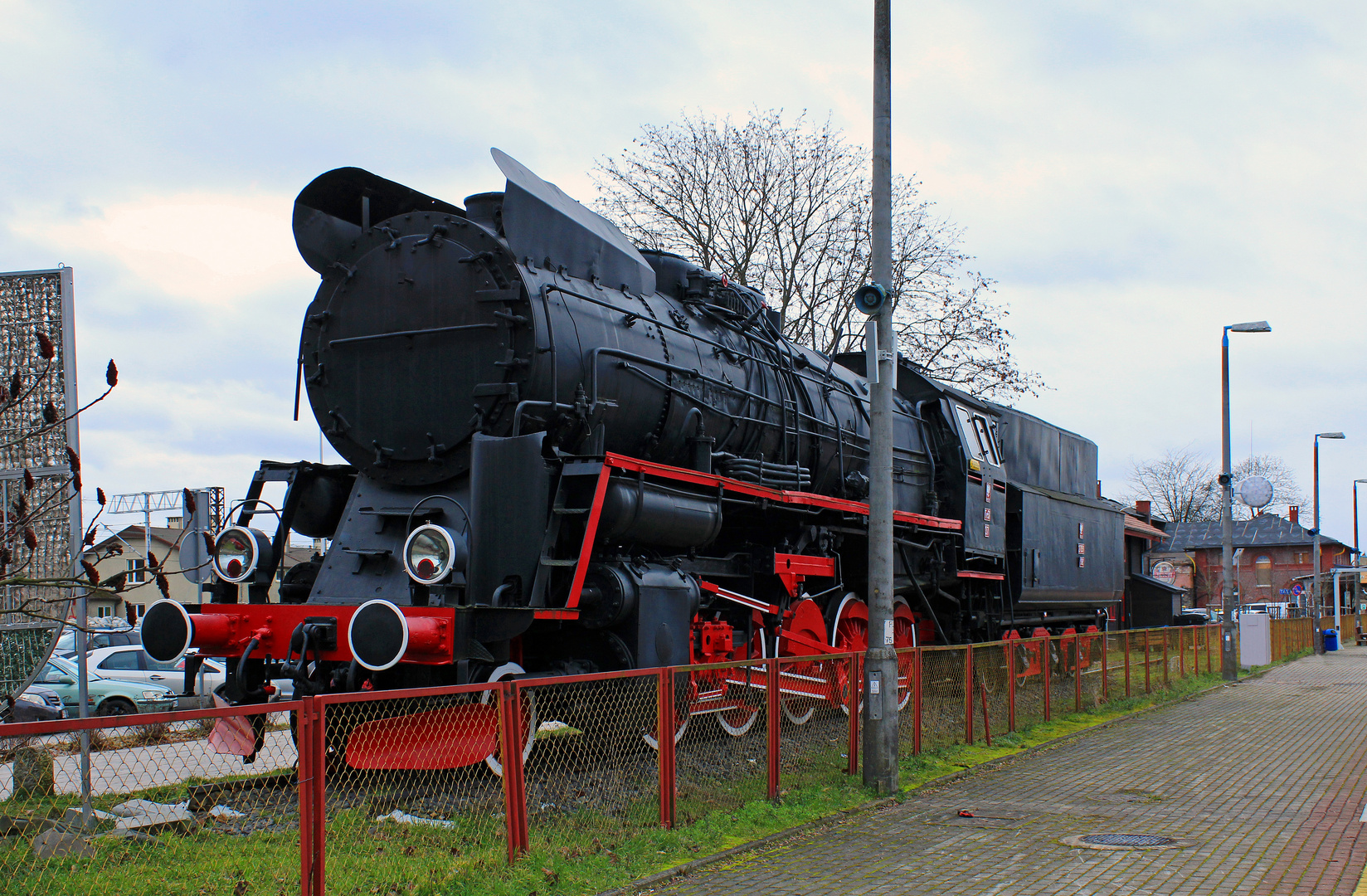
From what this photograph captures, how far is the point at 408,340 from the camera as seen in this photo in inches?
318

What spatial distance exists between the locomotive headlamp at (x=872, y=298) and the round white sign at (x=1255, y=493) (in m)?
21.3

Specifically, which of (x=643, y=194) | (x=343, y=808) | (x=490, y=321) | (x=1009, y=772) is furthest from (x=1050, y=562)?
(x=643, y=194)

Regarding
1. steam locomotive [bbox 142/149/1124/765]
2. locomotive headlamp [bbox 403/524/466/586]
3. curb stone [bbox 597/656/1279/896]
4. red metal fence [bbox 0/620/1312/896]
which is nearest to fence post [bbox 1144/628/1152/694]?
curb stone [bbox 597/656/1279/896]

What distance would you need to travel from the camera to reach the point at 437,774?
673 centimetres

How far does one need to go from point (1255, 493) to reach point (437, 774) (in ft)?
80.7

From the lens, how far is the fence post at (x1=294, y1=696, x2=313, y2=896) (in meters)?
4.59

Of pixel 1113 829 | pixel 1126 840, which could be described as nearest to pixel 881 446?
pixel 1113 829

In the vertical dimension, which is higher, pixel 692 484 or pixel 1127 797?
pixel 692 484

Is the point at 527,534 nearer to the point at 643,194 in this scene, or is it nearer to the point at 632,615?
the point at 632,615

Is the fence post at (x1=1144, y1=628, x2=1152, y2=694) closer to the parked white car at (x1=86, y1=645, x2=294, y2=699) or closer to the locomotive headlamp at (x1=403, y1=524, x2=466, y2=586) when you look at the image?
the locomotive headlamp at (x1=403, y1=524, x2=466, y2=586)

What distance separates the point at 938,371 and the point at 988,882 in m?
24.0

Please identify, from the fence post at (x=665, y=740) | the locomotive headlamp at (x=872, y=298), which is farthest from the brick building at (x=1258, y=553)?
the fence post at (x=665, y=740)

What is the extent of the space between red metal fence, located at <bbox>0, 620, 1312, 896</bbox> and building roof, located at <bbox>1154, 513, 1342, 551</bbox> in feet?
218

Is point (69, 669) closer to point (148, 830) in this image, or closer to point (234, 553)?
point (234, 553)
